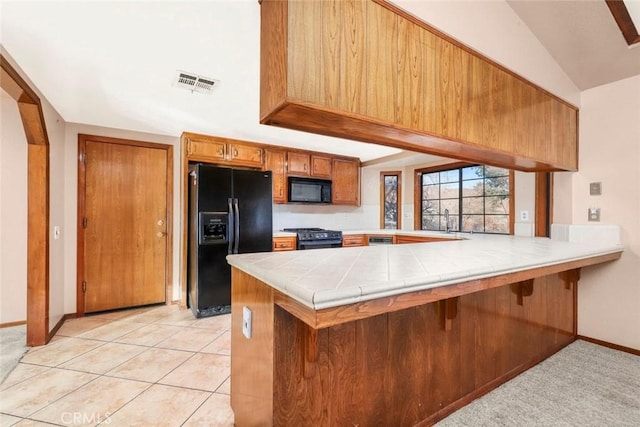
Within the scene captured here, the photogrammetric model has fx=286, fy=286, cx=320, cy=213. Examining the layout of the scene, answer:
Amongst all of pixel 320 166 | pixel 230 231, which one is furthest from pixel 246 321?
pixel 320 166

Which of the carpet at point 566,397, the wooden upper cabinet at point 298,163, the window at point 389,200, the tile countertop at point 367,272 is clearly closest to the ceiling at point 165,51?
the wooden upper cabinet at point 298,163

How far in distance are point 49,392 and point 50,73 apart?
7.14 feet

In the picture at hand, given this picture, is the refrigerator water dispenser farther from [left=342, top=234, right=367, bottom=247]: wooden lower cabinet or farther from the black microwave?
[left=342, top=234, right=367, bottom=247]: wooden lower cabinet

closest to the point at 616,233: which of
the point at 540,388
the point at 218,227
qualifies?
the point at 540,388

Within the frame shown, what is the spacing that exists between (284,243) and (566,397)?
2923 millimetres

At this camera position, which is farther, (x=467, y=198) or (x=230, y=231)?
(x=467, y=198)

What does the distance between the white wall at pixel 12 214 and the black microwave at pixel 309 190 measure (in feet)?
9.47

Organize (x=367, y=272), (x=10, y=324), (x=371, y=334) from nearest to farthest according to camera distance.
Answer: (x=367, y=272) < (x=371, y=334) < (x=10, y=324)

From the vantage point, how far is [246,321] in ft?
4.33

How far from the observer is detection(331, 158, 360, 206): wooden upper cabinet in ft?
14.9

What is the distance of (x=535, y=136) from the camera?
214 cm

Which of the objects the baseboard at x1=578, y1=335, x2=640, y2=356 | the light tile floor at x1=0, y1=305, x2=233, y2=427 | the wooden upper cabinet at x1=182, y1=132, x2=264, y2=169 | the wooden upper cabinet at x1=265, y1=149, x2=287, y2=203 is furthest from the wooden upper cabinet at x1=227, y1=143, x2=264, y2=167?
the baseboard at x1=578, y1=335, x2=640, y2=356

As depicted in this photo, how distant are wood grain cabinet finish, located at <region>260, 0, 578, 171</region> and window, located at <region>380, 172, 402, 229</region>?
9.16ft

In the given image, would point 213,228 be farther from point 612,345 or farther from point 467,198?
point 612,345
